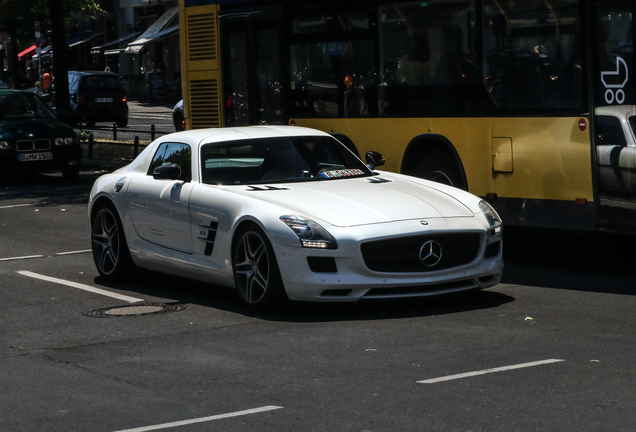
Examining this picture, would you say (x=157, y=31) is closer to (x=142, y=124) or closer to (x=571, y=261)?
(x=142, y=124)

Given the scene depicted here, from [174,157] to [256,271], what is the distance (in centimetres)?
173

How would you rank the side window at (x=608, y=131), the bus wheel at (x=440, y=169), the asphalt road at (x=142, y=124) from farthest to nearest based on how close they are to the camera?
the asphalt road at (x=142, y=124) < the bus wheel at (x=440, y=169) < the side window at (x=608, y=131)

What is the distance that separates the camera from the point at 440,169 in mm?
12000

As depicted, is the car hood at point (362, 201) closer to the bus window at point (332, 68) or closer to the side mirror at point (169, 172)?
the side mirror at point (169, 172)

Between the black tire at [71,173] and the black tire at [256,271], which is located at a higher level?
the black tire at [71,173]

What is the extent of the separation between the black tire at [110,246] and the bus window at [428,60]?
11.4 feet

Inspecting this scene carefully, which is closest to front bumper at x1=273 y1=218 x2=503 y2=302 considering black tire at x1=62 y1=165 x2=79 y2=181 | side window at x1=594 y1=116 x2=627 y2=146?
side window at x1=594 y1=116 x2=627 y2=146

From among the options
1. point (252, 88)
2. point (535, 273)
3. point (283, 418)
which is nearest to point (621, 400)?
point (283, 418)

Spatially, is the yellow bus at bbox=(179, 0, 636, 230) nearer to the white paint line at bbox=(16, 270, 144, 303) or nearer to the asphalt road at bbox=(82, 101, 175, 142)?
the white paint line at bbox=(16, 270, 144, 303)

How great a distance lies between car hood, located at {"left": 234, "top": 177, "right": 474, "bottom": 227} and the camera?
8383 mm

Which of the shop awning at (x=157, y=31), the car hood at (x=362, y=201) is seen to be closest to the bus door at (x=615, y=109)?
the car hood at (x=362, y=201)

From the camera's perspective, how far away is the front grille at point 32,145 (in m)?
20.2

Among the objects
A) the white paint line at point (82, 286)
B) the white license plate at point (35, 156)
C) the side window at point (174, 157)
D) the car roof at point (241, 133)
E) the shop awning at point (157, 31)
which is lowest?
the white paint line at point (82, 286)

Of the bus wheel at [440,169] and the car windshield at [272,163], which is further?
the bus wheel at [440,169]
